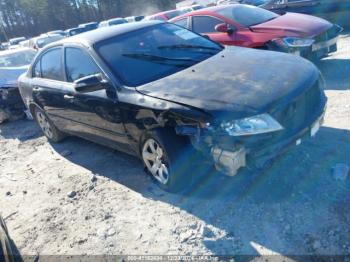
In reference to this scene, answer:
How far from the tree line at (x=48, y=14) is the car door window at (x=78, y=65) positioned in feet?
155

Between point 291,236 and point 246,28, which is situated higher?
point 246,28

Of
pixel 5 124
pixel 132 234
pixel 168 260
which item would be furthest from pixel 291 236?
pixel 5 124

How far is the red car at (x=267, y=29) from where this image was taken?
611cm

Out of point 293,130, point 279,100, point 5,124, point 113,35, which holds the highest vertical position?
point 113,35

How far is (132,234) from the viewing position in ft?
10.8

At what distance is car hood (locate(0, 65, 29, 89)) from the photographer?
778cm

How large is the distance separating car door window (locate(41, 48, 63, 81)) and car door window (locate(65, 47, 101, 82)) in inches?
10.0

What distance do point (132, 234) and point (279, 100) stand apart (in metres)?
1.88

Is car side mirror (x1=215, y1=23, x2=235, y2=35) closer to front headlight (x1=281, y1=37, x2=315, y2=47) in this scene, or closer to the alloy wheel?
front headlight (x1=281, y1=37, x2=315, y2=47)

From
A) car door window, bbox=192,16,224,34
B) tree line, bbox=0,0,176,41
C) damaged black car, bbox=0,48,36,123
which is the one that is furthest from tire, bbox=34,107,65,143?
tree line, bbox=0,0,176,41

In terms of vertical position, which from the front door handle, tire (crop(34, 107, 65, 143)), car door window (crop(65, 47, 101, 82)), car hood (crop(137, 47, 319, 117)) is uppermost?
car door window (crop(65, 47, 101, 82))

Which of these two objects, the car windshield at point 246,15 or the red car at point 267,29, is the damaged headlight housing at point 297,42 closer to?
the red car at point 267,29

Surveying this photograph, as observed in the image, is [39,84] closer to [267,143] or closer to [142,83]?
[142,83]


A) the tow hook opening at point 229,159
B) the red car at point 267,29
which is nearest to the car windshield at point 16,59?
the red car at point 267,29
